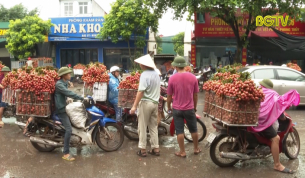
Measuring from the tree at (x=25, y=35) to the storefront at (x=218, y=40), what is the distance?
9946mm

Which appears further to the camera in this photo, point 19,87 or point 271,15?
point 271,15

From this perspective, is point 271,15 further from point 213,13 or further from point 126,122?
point 126,122

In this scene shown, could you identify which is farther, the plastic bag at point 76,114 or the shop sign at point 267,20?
the shop sign at point 267,20

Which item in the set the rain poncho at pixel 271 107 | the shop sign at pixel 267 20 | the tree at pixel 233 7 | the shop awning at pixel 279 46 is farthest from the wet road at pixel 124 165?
the shop awning at pixel 279 46

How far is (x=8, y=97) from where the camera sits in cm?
794

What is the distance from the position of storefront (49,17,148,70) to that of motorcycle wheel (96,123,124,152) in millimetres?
18084

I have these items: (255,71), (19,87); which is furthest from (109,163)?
(255,71)

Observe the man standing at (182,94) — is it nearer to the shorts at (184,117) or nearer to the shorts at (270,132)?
the shorts at (184,117)

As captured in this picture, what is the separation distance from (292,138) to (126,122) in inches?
127

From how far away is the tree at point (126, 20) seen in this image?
2089 centimetres

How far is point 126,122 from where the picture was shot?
7.07 meters

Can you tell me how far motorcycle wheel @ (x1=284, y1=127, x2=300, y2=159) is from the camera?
218 inches

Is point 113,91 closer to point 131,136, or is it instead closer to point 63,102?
point 131,136

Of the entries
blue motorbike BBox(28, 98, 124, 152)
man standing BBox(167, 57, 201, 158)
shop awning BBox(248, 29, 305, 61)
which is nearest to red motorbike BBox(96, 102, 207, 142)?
blue motorbike BBox(28, 98, 124, 152)
